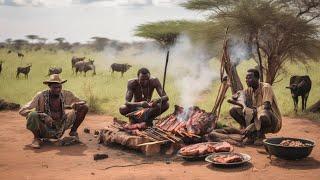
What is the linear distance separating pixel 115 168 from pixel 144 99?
288cm

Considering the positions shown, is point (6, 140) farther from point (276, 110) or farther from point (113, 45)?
point (113, 45)

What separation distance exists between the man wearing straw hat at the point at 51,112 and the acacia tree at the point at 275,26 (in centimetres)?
735

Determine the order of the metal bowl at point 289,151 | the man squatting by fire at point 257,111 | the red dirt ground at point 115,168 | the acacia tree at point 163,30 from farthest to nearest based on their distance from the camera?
the acacia tree at point 163,30, the man squatting by fire at point 257,111, the metal bowl at point 289,151, the red dirt ground at point 115,168

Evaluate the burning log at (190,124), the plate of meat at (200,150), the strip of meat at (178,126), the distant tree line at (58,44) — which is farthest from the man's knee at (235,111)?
the distant tree line at (58,44)

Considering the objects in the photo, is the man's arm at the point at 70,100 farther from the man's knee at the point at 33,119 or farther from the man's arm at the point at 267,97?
the man's arm at the point at 267,97

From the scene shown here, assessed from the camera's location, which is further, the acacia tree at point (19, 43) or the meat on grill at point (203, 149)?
the acacia tree at point (19, 43)

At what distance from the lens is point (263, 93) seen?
27.3 feet

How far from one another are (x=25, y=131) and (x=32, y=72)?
61.3ft

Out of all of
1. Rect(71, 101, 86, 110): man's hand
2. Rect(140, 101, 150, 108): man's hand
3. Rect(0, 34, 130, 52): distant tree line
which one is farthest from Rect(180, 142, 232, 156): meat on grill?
Rect(0, 34, 130, 52): distant tree line

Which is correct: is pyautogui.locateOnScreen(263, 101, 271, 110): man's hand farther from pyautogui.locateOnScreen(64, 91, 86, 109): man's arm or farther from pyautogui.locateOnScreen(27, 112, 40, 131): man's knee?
pyautogui.locateOnScreen(27, 112, 40, 131): man's knee

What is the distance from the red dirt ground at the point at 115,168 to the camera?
6.38 metres

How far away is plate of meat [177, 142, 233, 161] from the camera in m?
7.25

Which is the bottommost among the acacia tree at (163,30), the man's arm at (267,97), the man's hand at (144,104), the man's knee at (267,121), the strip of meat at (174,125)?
the strip of meat at (174,125)

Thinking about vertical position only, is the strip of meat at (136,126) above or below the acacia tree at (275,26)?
below
